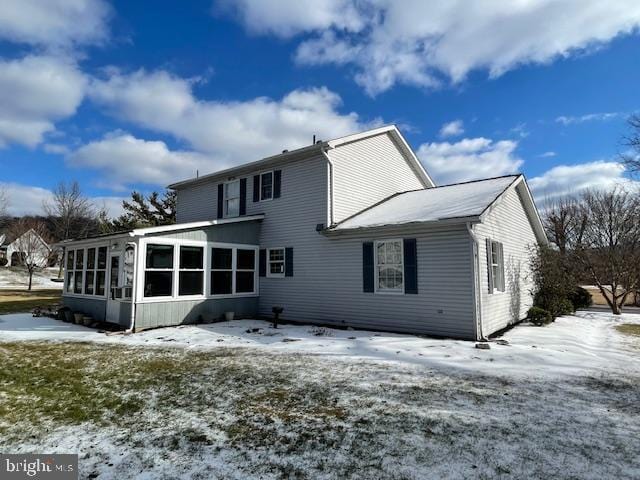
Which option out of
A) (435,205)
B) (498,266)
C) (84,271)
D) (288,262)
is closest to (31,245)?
(84,271)

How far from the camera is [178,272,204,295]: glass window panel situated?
39.2ft

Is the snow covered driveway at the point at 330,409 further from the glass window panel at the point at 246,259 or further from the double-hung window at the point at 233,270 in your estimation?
the glass window panel at the point at 246,259

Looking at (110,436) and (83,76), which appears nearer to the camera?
(110,436)

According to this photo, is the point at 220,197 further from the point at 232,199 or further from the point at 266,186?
the point at 266,186

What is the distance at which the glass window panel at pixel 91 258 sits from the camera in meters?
13.3

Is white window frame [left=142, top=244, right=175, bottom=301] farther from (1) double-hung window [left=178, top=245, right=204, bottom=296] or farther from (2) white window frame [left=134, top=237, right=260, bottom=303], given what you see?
(1) double-hung window [left=178, top=245, right=204, bottom=296]

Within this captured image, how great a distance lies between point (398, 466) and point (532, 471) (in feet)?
3.93

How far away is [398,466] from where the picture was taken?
3.45 metres

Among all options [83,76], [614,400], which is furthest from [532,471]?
[83,76]

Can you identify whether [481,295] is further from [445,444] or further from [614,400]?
[445,444]

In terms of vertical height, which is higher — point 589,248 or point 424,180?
point 424,180

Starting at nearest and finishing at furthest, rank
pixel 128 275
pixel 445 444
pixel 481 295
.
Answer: pixel 445 444 < pixel 481 295 < pixel 128 275

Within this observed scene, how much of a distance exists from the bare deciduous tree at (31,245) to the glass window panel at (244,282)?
979 inches

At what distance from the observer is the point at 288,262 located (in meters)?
13.2
